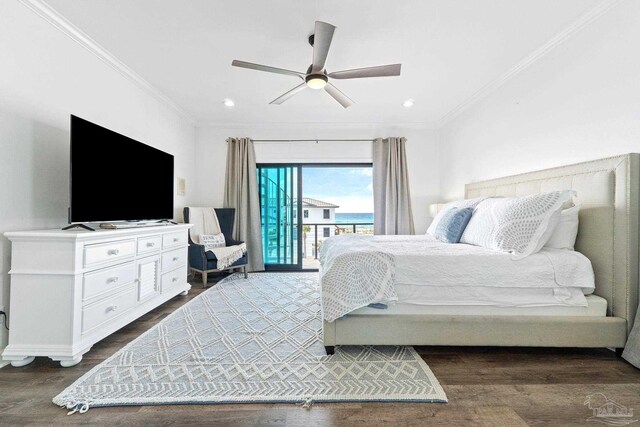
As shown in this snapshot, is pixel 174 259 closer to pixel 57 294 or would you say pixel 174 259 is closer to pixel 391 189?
pixel 57 294

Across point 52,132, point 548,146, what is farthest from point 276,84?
point 548,146

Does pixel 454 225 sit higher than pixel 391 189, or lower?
lower

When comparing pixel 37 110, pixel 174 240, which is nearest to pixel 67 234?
pixel 37 110

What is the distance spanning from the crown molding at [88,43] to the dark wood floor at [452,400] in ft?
8.25

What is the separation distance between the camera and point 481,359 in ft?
5.93

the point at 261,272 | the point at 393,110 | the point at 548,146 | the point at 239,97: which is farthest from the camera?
the point at 261,272

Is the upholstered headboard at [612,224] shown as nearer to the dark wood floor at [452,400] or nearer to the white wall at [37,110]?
the dark wood floor at [452,400]

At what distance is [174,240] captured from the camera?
2955 mm

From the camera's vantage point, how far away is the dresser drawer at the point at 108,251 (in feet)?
5.91

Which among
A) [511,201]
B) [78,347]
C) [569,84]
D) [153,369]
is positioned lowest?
[153,369]

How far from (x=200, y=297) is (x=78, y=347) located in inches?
53.8

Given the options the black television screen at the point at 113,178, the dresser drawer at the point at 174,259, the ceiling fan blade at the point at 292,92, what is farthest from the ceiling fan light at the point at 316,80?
the dresser drawer at the point at 174,259

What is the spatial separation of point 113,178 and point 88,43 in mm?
1223

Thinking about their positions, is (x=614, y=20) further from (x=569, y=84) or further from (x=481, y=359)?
(x=481, y=359)
